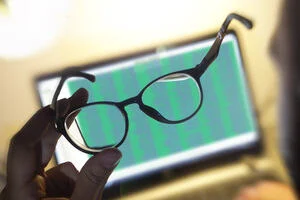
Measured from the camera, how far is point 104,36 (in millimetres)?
551

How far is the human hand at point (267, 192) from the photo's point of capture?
19.8 inches

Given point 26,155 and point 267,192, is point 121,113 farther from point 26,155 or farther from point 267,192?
point 267,192

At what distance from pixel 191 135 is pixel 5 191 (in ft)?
1.02

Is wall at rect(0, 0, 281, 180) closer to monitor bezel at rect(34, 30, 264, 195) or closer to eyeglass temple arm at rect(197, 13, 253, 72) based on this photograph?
monitor bezel at rect(34, 30, 264, 195)

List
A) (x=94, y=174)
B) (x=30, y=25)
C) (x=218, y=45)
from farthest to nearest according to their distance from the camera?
(x=30, y=25) → (x=218, y=45) → (x=94, y=174)

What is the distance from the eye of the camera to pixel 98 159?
0.31 metres

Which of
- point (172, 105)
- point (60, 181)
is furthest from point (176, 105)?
point (60, 181)

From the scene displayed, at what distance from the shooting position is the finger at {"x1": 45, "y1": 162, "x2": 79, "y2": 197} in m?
0.36

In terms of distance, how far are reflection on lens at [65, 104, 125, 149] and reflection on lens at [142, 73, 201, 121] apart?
0.05 metres

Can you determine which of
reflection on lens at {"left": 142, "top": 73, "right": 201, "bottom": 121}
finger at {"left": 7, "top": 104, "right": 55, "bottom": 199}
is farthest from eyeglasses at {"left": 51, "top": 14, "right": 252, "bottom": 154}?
finger at {"left": 7, "top": 104, "right": 55, "bottom": 199}

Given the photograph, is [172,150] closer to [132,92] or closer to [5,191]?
[132,92]

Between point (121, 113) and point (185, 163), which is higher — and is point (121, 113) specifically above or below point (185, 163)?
above

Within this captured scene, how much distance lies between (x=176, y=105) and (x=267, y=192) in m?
0.19

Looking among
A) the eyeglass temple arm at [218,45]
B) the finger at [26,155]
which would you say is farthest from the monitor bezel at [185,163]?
the finger at [26,155]
